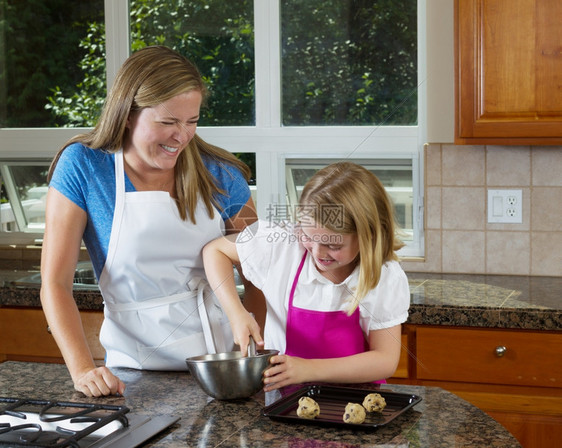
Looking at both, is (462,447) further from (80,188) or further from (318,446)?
(80,188)

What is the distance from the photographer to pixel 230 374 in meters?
1.27

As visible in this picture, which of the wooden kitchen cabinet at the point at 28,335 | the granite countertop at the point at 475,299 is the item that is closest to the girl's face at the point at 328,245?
the granite countertop at the point at 475,299

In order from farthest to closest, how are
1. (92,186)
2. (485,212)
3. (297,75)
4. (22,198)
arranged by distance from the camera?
(22,198) < (297,75) < (485,212) < (92,186)

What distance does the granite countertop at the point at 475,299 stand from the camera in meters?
2.12

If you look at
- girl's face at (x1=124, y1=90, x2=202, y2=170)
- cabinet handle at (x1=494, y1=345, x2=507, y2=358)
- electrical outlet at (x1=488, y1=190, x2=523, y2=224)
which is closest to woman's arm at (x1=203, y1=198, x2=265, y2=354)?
girl's face at (x1=124, y1=90, x2=202, y2=170)

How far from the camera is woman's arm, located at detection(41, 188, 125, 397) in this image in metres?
1.46

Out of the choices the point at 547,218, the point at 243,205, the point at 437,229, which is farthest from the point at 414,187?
the point at 243,205

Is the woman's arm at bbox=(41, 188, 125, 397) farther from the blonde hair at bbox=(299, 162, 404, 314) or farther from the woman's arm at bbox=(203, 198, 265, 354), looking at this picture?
the blonde hair at bbox=(299, 162, 404, 314)

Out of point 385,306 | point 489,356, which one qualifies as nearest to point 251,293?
point 385,306

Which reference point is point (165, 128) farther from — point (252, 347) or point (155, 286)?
point (252, 347)

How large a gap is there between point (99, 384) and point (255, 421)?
0.33 m

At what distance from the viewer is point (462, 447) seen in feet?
3.52

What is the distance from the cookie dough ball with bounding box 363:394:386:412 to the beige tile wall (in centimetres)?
157

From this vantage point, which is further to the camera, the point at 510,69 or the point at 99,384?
the point at 510,69
